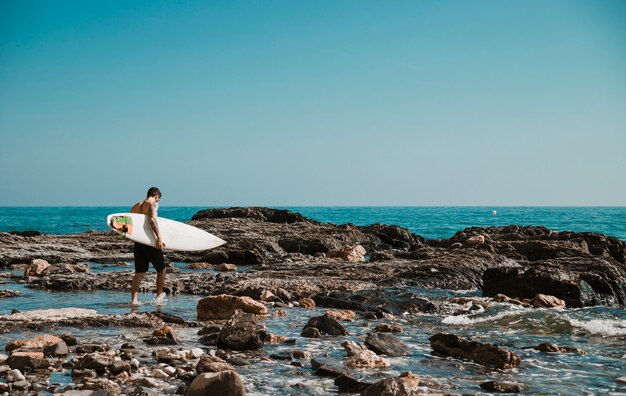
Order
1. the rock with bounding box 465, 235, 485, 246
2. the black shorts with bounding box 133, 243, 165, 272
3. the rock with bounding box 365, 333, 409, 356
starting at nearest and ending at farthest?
the rock with bounding box 365, 333, 409, 356
the black shorts with bounding box 133, 243, 165, 272
the rock with bounding box 465, 235, 485, 246

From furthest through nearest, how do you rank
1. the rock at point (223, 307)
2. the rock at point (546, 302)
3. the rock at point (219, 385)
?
the rock at point (546, 302) → the rock at point (223, 307) → the rock at point (219, 385)

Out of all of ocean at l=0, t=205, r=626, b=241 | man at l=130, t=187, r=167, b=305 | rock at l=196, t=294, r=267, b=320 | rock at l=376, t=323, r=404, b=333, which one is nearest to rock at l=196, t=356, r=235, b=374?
rock at l=376, t=323, r=404, b=333

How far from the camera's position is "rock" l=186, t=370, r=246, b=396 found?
5957mm

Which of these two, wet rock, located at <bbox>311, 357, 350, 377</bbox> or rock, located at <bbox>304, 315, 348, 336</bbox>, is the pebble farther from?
rock, located at <bbox>304, 315, 348, 336</bbox>

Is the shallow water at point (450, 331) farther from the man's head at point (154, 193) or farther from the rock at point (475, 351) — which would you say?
the man's head at point (154, 193)

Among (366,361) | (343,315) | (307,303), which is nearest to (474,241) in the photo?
(307,303)

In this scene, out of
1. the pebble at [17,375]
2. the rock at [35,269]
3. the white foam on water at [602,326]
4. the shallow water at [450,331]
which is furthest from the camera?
the rock at [35,269]

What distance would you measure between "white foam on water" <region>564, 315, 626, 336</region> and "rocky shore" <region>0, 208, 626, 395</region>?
1.98 meters

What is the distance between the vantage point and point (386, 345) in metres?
8.63

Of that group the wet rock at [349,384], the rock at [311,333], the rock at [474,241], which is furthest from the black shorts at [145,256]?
the rock at [474,241]

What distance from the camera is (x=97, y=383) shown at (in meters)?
6.33

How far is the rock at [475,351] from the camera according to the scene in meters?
8.02

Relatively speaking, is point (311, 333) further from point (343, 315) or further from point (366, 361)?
point (343, 315)

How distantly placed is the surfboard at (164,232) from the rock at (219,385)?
7.72 m
